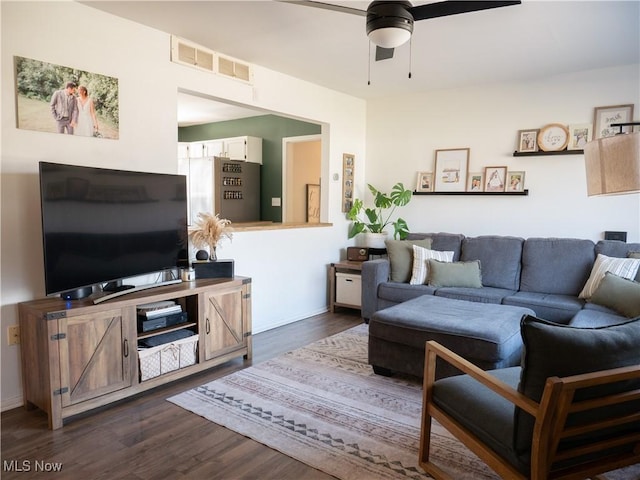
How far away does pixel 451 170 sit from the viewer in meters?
4.98

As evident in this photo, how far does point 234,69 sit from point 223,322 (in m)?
2.18

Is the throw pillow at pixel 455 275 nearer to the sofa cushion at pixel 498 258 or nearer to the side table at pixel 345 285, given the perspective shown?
the sofa cushion at pixel 498 258

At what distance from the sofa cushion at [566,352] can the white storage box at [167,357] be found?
2198mm

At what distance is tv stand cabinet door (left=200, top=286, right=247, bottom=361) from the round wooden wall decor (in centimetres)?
333

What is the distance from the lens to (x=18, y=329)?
2.59 m

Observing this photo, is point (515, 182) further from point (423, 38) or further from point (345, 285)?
point (345, 285)

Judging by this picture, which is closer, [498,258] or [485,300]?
[485,300]

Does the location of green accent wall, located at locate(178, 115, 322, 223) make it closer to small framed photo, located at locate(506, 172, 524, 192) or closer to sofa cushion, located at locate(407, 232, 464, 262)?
sofa cushion, located at locate(407, 232, 464, 262)

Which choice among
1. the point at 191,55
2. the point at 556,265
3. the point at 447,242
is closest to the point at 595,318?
the point at 556,265

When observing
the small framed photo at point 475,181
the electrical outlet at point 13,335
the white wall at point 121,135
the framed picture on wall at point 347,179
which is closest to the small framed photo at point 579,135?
the small framed photo at point 475,181

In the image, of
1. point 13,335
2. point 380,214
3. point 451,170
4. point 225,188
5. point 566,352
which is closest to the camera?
point 566,352

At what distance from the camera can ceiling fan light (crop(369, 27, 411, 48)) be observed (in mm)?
2232

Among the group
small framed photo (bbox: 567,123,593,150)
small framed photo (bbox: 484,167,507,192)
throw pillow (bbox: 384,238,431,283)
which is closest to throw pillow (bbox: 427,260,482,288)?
throw pillow (bbox: 384,238,431,283)

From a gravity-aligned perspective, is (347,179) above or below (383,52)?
below
